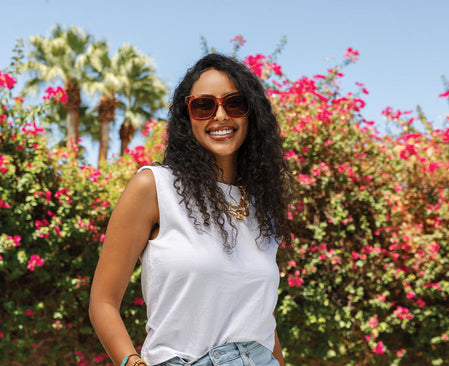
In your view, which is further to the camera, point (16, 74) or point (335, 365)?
point (335, 365)

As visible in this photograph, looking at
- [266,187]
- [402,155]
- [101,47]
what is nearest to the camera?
[266,187]

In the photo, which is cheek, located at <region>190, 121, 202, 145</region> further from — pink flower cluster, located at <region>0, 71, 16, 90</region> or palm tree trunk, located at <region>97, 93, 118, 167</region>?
palm tree trunk, located at <region>97, 93, 118, 167</region>

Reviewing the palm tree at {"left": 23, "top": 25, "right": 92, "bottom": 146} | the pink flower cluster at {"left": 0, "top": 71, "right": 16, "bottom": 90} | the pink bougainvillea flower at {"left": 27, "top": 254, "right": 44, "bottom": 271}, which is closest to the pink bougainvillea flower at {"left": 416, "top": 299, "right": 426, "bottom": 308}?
the pink bougainvillea flower at {"left": 27, "top": 254, "right": 44, "bottom": 271}

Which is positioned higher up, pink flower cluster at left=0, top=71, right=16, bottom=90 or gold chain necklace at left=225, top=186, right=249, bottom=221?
pink flower cluster at left=0, top=71, right=16, bottom=90

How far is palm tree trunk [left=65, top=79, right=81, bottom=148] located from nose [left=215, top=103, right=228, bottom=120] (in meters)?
19.6

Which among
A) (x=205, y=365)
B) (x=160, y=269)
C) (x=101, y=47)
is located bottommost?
(x=205, y=365)

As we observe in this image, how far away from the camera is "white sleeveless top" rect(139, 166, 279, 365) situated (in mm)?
1391

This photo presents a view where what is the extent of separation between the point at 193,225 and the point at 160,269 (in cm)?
16

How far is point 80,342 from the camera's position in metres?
5.16

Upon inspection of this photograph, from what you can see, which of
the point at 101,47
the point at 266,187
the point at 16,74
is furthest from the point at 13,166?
the point at 101,47

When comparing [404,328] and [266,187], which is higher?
[266,187]

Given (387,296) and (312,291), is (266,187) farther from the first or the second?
(387,296)

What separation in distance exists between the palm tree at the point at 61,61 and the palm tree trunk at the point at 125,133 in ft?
7.12

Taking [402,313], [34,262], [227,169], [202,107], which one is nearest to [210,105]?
[202,107]
